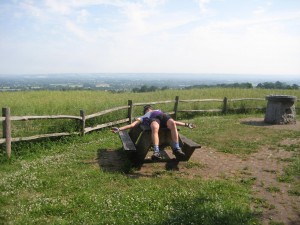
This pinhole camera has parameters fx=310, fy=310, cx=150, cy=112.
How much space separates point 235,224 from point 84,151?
562 cm

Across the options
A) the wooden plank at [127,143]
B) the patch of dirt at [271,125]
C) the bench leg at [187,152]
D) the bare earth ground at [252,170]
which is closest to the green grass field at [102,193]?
the bare earth ground at [252,170]

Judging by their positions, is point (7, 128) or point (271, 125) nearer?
point (7, 128)

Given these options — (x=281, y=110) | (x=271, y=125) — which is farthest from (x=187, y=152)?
(x=281, y=110)

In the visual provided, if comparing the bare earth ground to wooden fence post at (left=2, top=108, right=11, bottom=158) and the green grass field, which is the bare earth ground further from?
wooden fence post at (left=2, top=108, right=11, bottom=158)

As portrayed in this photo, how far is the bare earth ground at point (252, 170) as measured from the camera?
555 cm

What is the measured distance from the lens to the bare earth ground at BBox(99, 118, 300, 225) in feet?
18.2

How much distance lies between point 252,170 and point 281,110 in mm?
8510

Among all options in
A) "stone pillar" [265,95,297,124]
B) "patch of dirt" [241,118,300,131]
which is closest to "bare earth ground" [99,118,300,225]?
"patch of dirt" [241,118,300,131]

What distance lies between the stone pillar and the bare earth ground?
221 inches

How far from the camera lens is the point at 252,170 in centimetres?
791

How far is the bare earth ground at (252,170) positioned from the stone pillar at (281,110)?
5625mm

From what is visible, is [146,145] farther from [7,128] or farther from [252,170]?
[7,128]

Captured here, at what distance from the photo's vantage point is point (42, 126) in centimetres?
1129

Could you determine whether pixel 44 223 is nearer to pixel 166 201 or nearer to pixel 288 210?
pixel 166 201
